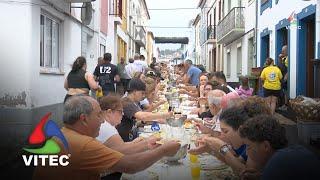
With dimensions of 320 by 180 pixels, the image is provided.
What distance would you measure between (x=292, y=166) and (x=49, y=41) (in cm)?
753

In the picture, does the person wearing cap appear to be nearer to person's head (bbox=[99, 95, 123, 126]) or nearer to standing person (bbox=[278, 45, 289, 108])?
person's head (bbox=[99, 95, 123, 126])

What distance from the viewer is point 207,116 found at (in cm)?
576

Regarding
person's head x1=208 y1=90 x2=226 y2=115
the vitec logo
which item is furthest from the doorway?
the vitec logo

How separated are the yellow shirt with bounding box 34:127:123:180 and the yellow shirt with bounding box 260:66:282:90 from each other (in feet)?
26.6

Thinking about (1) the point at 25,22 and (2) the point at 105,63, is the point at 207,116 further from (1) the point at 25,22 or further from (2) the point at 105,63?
(2) the point at 105,63

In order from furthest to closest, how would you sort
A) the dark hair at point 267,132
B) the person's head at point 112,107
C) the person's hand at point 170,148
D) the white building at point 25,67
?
the white building at point 25,67, the person's head at point 112,107, the person's hand at point 170,148, the dark hair at point 267,132

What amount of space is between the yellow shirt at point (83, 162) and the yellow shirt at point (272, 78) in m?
8.10

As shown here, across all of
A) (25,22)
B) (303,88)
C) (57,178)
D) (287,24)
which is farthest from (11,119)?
(287,24)

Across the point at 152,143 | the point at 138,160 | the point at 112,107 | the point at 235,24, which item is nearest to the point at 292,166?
the point at 138,160

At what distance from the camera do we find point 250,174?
8.16 ft

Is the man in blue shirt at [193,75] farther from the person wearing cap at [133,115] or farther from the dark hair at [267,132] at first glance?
the dark hair at [267,132]

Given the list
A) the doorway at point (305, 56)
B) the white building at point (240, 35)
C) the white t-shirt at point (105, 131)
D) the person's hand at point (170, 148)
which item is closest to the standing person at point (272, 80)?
the doorway at point (305, 56)

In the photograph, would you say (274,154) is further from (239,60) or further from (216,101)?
Result: (239,60)

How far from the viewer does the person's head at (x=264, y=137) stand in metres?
2.35
